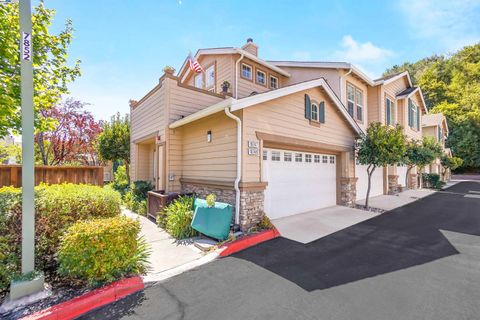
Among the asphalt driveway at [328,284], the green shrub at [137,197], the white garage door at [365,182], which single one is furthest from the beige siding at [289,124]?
the green shrub at [137,197]

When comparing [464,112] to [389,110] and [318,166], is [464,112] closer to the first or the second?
[389,110]

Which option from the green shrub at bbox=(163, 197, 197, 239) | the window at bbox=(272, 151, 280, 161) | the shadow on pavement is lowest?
the shadow on pavement

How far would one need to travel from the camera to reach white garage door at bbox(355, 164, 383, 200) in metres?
11.7

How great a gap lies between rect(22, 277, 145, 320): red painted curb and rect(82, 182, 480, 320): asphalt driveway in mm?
149

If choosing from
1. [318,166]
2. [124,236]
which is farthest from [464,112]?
[124,236]

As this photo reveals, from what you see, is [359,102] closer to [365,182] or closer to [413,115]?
[365,182]

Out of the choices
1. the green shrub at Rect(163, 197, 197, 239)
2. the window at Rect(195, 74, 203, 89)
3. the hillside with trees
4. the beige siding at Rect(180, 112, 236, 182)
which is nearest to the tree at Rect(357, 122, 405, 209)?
the beige siding at Rect(180, 112, 236, 182)

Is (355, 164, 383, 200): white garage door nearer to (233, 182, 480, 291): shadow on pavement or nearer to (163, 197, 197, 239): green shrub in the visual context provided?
(233, 182, 480, 291): shadow on pavement

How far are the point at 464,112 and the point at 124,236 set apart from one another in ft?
146

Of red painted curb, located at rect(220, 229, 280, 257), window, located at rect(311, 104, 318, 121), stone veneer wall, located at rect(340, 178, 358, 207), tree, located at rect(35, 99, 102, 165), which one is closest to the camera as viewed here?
red painted curb, located at rect(220, 229, 280, 257)

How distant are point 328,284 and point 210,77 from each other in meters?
11.6

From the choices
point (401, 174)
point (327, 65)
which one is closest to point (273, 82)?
point (327, 65)

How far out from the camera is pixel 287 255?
488 centimetres

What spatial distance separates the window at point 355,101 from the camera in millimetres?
12236
